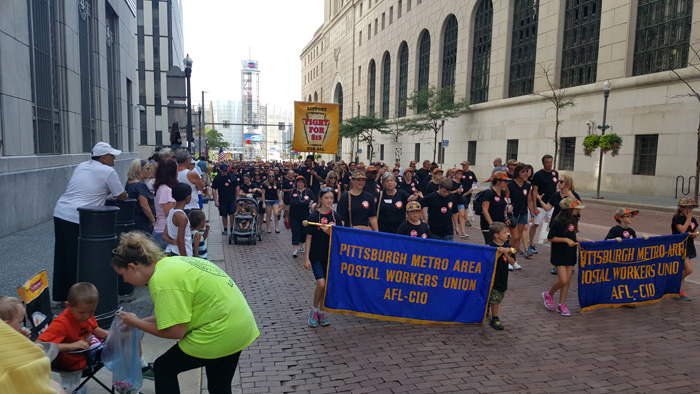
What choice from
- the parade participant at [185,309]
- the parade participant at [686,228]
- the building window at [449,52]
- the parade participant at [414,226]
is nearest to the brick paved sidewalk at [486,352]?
the parade participant at [686,228]

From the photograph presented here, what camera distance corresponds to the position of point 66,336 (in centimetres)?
357

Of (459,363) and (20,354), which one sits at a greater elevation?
(20,354)

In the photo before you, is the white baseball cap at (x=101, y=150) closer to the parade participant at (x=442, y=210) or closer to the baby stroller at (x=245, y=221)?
the parade participant at (x=442, y=210)

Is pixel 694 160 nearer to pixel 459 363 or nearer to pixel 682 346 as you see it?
pixel 682 346

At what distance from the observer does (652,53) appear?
2312cm

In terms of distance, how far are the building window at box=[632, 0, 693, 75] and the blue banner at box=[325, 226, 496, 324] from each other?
70.7ft

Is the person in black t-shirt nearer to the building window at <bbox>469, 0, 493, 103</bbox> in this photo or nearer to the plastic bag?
the plastic bag

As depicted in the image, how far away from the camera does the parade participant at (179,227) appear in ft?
18.4

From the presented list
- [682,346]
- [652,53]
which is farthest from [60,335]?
[652,53]

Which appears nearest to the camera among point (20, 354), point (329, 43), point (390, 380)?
point (20, 354)

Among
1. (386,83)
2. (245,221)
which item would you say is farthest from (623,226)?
(386,83)

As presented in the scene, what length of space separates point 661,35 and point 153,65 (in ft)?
167

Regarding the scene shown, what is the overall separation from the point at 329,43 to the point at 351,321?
256 ft

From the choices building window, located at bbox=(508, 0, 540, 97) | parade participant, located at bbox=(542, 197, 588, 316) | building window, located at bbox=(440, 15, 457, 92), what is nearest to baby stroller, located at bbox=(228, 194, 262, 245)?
parade participant, located at bbox=(542, 197, 588, 316)
